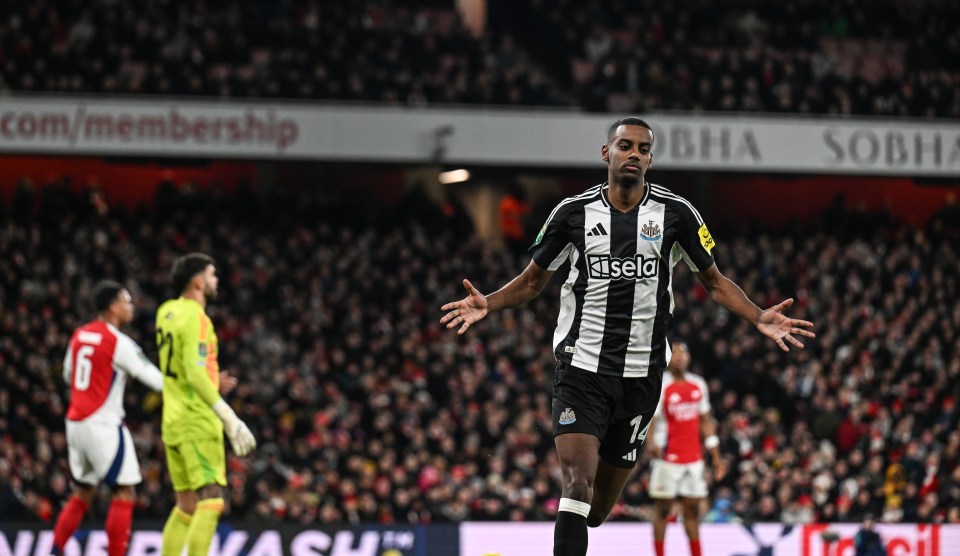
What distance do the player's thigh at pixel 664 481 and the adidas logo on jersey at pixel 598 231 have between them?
5.54 metres

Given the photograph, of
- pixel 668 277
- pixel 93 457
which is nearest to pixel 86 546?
pixel 93 457

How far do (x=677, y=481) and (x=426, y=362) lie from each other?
9367 mm

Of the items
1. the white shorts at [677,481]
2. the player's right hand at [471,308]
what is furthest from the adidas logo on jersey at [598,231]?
the white shorts at [677,481]

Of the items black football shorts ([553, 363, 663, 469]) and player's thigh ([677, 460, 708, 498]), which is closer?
black football shorts ([553, 363, 663, 469])

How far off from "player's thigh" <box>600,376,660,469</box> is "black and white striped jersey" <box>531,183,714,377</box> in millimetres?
89

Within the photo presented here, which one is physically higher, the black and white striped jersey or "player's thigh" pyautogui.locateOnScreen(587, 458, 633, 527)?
the black and white striped jersey

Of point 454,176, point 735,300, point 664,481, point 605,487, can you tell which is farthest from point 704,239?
point 454,176

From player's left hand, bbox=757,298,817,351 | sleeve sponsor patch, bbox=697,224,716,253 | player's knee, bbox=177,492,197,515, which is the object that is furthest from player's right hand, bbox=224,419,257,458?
player's left hand, bbox=757,298,817,351

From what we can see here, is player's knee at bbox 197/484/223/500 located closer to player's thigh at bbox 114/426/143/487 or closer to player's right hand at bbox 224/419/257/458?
player's right hand at bbox 224/419/257/458

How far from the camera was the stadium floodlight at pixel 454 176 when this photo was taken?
1085 inches

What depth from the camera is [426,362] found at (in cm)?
2067

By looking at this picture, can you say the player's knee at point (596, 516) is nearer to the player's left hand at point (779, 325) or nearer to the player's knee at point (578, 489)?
the player's knee at point (578, 489)

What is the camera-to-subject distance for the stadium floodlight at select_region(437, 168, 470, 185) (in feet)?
90.4

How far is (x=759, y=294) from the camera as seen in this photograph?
23922 millimetres
